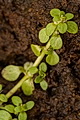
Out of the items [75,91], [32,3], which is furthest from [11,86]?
[32,3]

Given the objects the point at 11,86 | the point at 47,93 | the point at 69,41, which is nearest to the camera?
→ the point at 69,41

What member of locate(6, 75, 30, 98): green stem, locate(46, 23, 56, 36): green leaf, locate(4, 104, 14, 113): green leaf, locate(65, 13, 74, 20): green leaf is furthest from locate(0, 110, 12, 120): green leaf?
locate(65, 13, 74, 20): green leaf

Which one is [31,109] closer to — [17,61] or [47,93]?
[47,93]

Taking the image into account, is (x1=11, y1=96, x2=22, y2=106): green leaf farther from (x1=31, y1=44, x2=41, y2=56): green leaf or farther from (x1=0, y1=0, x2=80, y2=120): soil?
(x1=31, y1=44, x2=41, y2=56): green leaf

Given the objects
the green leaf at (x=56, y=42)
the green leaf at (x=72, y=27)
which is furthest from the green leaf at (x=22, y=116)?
the green leaf at (x=72, y=27)

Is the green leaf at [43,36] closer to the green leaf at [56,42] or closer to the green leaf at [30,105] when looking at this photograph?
the green leaf at [56,42]
